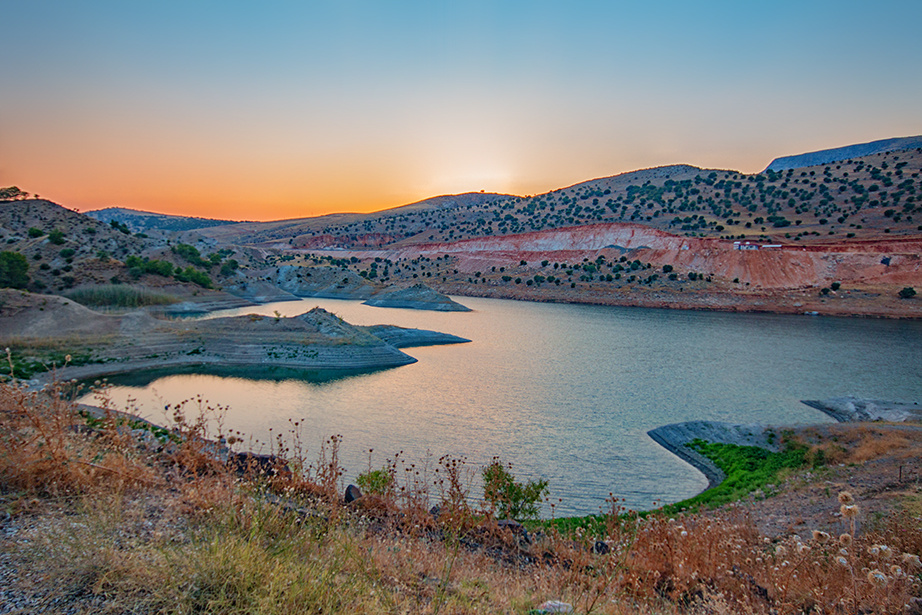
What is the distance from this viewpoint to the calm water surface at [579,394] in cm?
1602

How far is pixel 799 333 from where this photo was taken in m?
42.8

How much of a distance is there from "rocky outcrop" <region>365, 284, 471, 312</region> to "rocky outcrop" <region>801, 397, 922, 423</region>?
1658 inches

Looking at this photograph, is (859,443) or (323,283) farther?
(323,283)

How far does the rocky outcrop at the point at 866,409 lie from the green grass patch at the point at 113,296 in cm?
5783

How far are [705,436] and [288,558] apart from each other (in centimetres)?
1849

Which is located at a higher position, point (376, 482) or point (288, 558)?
point (288, 558)

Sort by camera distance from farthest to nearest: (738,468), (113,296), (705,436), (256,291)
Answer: (256,291), (113,296), (705,436), (738,468)

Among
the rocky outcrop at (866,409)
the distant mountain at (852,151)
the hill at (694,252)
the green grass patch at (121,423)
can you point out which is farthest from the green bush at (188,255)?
the distant mountain at (852,151)

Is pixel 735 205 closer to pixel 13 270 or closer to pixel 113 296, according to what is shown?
pixel 113 296

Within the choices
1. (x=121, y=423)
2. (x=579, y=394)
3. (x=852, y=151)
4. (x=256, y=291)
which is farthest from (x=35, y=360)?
(x=852, y=151)

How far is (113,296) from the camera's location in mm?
48719

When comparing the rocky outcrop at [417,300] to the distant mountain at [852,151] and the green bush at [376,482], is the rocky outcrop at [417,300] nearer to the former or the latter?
the green bush at [376,482]

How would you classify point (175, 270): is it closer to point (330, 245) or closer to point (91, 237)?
point (91, 237)

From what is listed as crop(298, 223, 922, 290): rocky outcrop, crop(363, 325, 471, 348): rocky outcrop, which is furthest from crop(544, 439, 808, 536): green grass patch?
crop(298, 223, 922, 290): rocky outcrop
